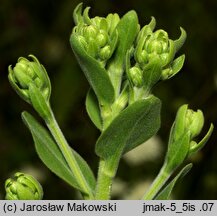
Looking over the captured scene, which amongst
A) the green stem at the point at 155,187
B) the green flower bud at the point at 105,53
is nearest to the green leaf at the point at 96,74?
the green flower bud at the point at 105,53

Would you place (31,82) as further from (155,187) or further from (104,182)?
(155,187)

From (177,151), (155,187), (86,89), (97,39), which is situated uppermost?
(97,39)

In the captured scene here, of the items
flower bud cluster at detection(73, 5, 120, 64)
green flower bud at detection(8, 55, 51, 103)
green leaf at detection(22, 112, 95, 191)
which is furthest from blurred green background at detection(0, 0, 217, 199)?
flower bud cluster at detection(73, 5, 120, 64)

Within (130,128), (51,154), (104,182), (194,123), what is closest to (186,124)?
(194,123)

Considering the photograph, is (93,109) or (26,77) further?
(93,109)

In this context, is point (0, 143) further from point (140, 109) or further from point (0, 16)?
point (140, 109)

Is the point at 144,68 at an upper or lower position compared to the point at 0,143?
upper

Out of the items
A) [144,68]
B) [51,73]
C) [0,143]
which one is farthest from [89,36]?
[51,73]
